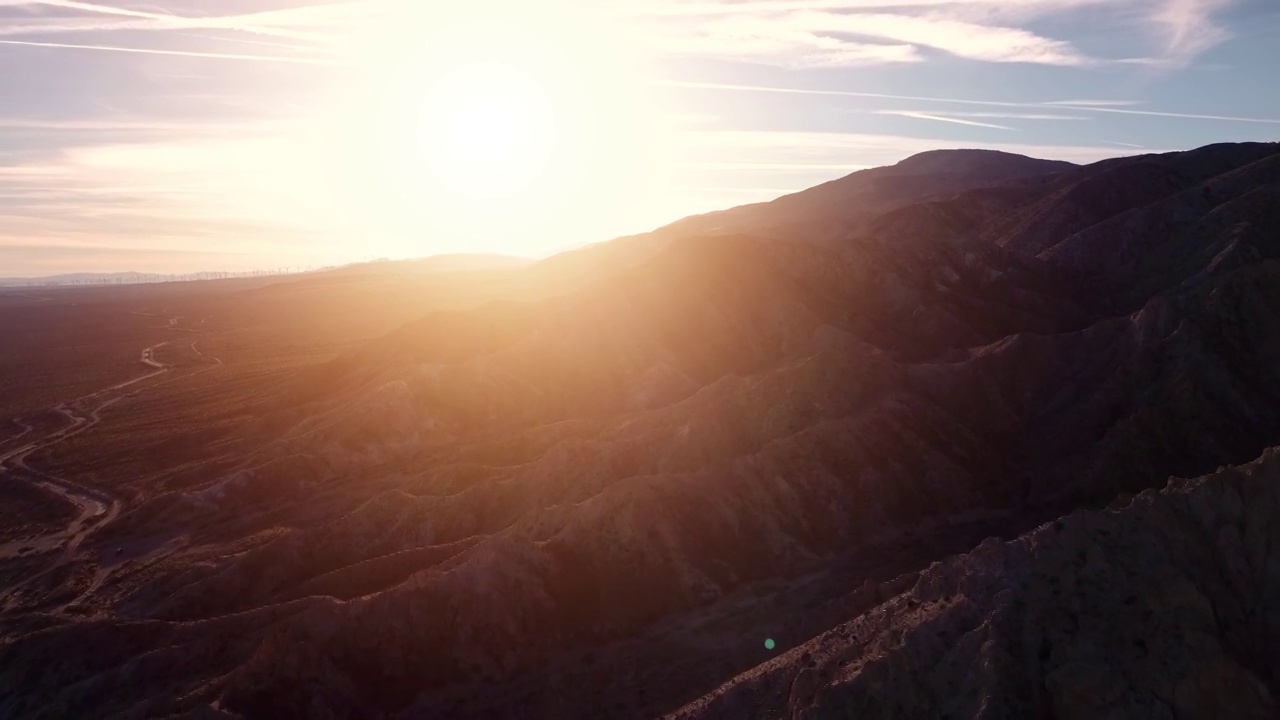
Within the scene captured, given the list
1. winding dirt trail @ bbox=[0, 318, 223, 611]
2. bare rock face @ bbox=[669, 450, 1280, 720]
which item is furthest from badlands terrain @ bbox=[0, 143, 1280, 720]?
winding dirt trail @ bbox=[0, 318, 223, 611]

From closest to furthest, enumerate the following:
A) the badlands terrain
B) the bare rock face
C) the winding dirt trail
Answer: the bare rock face, the badlands terrain, the winding dirt trail

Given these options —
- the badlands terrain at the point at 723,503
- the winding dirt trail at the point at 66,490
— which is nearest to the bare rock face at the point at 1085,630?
the badlands terrain at the point at 723,503

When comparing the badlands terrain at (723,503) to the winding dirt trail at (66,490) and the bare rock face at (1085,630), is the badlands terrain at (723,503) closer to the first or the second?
the bare rock face at (1085,630)

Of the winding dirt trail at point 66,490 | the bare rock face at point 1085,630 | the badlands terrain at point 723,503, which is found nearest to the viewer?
the bare rock face at point 1085,630

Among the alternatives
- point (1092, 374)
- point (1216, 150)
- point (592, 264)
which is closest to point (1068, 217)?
point (1216, 150)

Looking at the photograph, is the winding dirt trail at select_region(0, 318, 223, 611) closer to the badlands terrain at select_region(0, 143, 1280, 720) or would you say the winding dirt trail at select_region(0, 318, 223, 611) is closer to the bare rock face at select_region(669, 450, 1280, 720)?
the badlands terrain at select_region(0, 143, 1280, 720)
